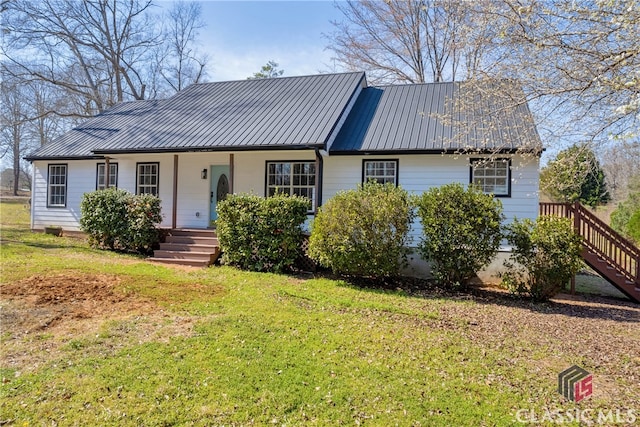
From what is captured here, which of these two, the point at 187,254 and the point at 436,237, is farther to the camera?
the point at 187,254

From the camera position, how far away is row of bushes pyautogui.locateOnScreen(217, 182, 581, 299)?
758 centimetres

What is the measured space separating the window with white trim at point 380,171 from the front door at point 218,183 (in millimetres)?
4553

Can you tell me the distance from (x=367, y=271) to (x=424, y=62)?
15111 millimetres

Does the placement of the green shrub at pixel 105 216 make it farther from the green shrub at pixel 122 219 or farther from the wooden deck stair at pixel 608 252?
the wooden deck stair at pixel 608 252

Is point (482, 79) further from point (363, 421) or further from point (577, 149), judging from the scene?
point (363, 421)

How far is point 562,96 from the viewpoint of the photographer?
577 cm

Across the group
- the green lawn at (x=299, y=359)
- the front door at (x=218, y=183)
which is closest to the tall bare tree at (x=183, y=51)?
the front door at (x=218, y=183)

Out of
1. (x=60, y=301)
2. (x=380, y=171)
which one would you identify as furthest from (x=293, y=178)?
(x=60, y=301)

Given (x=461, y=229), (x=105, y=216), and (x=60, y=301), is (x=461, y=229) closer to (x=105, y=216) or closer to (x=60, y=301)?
(x=60, y=301)

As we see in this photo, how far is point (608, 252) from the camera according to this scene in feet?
29.9

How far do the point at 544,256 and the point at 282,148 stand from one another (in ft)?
21.4

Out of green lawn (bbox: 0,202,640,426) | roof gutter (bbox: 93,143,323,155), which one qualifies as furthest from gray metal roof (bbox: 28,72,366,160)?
green lawn (bbox: 0,202,640,426)

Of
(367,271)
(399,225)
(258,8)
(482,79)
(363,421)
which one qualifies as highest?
(258,8)

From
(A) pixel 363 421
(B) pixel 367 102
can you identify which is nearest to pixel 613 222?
(B) pixel 367 102
